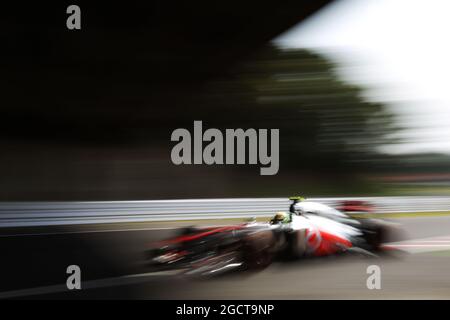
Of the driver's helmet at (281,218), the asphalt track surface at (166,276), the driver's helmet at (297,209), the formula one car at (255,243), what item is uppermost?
the driver's helmet at (297,209)

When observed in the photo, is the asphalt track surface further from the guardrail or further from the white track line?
the guardrail

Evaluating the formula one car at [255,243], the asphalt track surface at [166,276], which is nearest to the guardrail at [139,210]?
the asphalt track surface at [166,276]

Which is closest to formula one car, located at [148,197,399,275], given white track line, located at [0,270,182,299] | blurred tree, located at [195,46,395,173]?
white track line, located at [0,270,182,299]

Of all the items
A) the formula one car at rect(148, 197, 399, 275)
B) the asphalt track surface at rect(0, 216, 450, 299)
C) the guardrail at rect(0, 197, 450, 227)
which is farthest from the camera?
the guardrail at rect(0, 197, 450, 227)

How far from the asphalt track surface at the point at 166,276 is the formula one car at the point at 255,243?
0.30 ft

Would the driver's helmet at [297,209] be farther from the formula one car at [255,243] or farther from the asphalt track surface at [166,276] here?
the asphalt track surface at [166,276]

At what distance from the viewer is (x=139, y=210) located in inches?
241

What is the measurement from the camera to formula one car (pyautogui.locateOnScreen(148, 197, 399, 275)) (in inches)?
149

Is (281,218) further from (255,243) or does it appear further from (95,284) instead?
(95,284)

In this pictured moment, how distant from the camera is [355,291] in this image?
3.69m

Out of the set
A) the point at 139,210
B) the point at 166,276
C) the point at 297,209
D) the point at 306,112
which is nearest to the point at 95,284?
the point at 166,276

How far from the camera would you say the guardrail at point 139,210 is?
209 inches

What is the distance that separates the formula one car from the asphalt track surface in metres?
0.09
